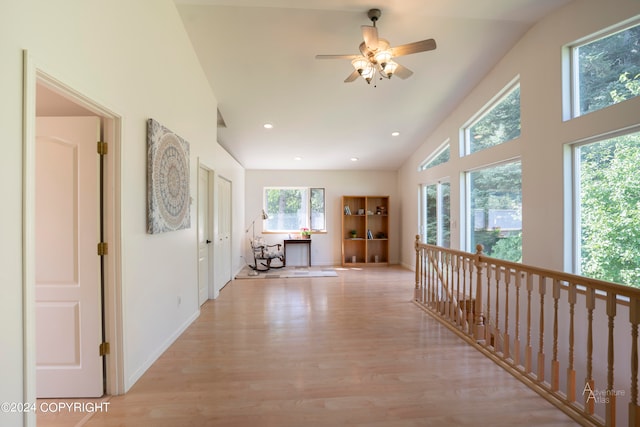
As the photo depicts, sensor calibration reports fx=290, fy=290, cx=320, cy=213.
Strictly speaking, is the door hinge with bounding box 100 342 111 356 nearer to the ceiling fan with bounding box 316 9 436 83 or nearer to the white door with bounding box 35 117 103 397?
the white door with bounding box 35 117 103 397

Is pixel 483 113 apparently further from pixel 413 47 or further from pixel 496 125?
pixel 413 47

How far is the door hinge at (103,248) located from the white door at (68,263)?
0.03m

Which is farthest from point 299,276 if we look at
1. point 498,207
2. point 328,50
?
point 328,50

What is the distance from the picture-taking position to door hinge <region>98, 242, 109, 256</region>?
6.97 ft

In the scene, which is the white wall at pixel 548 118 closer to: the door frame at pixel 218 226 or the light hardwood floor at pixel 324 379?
the light hardwood floor at pixel 324 379

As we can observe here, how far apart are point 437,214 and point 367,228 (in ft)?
6.60

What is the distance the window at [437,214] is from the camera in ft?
18.6

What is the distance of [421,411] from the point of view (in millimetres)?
1974

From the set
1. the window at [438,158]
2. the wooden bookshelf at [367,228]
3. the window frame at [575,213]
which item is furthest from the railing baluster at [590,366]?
the wooden bookshelf at [367,228]

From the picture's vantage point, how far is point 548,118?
3189 mm

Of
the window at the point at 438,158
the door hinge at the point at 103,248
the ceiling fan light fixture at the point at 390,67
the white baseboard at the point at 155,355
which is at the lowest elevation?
the white baseboard at the point at 155,355

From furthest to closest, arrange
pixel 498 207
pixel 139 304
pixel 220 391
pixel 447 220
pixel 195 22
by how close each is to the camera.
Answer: pixel 447 220, pixel 498 207, pixel 195 22, pixel 139 304, pixel 220 391

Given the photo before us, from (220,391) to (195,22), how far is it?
3650mm

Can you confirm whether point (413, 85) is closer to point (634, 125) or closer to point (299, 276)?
point (634, 125)
